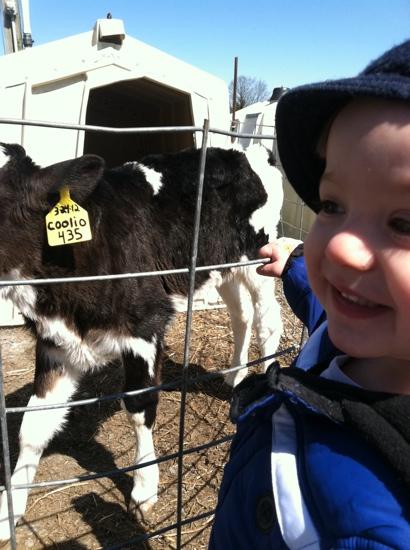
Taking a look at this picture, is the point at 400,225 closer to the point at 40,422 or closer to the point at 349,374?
the point at 349,374

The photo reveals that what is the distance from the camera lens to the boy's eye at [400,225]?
2.37 feet

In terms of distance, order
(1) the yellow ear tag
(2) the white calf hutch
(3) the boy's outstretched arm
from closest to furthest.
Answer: (3) the boy's outstretched arm < (1) the yellow ear tag < (2) the white calf hutch

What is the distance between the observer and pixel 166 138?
5.81m

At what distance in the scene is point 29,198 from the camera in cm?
218

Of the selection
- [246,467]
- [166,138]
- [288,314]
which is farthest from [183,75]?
[246,467]

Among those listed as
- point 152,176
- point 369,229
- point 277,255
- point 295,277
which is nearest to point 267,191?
point 152,176

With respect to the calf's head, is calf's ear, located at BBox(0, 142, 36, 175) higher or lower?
higher

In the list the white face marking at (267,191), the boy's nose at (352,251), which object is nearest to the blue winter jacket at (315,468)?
the boy's nose at (352,251)

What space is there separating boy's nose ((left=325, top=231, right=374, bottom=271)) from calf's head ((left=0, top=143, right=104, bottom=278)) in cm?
159

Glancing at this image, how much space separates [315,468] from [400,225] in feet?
1.40

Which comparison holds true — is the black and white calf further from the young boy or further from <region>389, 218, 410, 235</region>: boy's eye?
<region>389, 218, 410, 235</region>: boy's eye

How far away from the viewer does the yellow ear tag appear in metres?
2.02

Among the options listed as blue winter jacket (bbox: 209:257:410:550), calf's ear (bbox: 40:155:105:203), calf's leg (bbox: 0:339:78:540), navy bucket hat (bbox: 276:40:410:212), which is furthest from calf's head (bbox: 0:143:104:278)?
blue winter jacket (bbox: 209:257:410:550)

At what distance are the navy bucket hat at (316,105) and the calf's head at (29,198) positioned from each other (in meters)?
1.26
